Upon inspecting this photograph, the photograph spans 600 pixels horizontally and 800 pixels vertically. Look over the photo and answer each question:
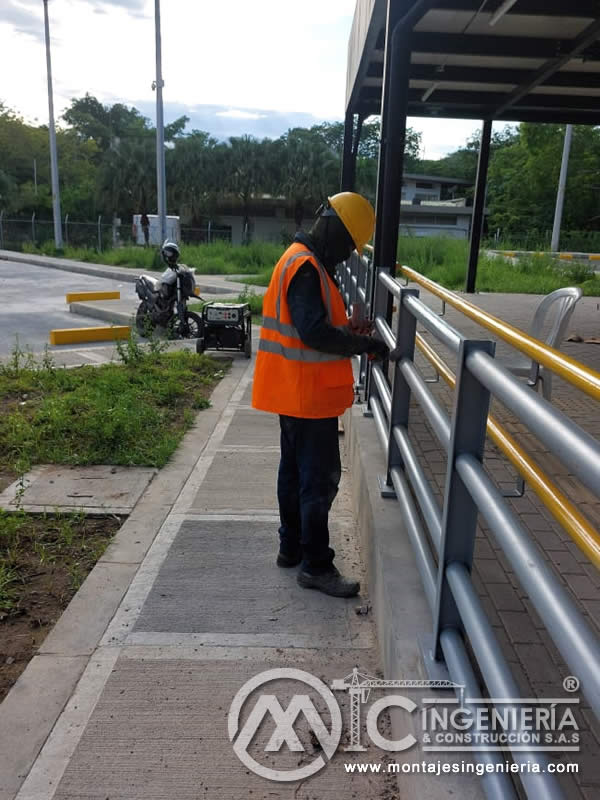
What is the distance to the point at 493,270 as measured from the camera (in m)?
19.4

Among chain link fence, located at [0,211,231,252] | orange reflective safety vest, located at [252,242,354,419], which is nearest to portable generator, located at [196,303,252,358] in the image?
orange reflective safety vest, located at [252,242,354,419]

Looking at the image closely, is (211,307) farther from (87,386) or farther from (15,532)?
(15,532)

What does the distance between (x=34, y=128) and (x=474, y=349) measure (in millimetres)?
67877

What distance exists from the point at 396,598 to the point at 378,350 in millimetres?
1241

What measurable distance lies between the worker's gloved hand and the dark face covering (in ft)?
1.42

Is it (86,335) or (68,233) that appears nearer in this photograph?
(86,335)

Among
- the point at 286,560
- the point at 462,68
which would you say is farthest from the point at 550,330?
the point at 462,68

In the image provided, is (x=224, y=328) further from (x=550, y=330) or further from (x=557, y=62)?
(x=550, y=330)

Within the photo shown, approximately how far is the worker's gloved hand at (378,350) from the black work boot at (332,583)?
1.10 metres

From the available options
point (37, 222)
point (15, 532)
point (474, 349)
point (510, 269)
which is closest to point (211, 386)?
point (15, 532)

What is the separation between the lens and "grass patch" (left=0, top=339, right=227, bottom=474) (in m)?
5.61

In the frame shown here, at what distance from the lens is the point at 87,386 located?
7488 millimetres

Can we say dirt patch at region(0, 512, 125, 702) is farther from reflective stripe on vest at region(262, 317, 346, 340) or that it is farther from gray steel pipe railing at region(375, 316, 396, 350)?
gray steel pipe railing at region(375, 316, 396, 350)

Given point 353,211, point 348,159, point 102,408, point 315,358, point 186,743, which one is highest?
point 348,159
